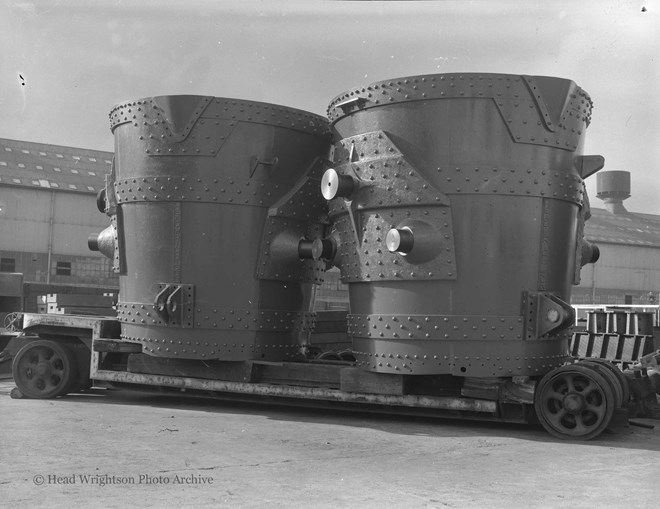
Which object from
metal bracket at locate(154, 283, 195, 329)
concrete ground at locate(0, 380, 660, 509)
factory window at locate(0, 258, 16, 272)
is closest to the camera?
concrete ground at locate(0, 380, 660, 509)

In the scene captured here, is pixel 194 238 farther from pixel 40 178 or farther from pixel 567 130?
pixel 40 178

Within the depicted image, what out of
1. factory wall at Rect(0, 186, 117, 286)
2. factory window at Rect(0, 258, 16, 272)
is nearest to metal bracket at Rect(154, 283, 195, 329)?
factory wall at Rect(0, 186, 117, 286)

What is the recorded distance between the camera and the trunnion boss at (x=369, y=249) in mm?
7297

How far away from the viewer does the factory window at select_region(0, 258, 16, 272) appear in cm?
3114

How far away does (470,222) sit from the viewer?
7.30 metres

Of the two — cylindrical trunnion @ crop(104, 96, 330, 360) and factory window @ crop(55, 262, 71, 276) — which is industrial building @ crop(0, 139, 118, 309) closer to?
factory window @ crop(55, 262, 71, 276)

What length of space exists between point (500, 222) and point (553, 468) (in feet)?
8.55

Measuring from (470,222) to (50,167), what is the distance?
97.0 ft

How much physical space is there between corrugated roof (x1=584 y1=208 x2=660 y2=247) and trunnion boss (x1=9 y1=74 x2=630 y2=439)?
36.0 m

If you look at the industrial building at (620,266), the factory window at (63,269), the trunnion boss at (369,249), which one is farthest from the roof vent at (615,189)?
the trunnion boss at (369,249)

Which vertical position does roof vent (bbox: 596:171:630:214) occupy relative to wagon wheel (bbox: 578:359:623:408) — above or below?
above

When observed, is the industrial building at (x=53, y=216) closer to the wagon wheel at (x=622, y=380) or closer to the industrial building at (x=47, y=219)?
the industrial building at (x=47, y=219)

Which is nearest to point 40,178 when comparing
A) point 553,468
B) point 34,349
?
point 34,349

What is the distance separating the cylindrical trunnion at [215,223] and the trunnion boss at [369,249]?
0.06 feet
